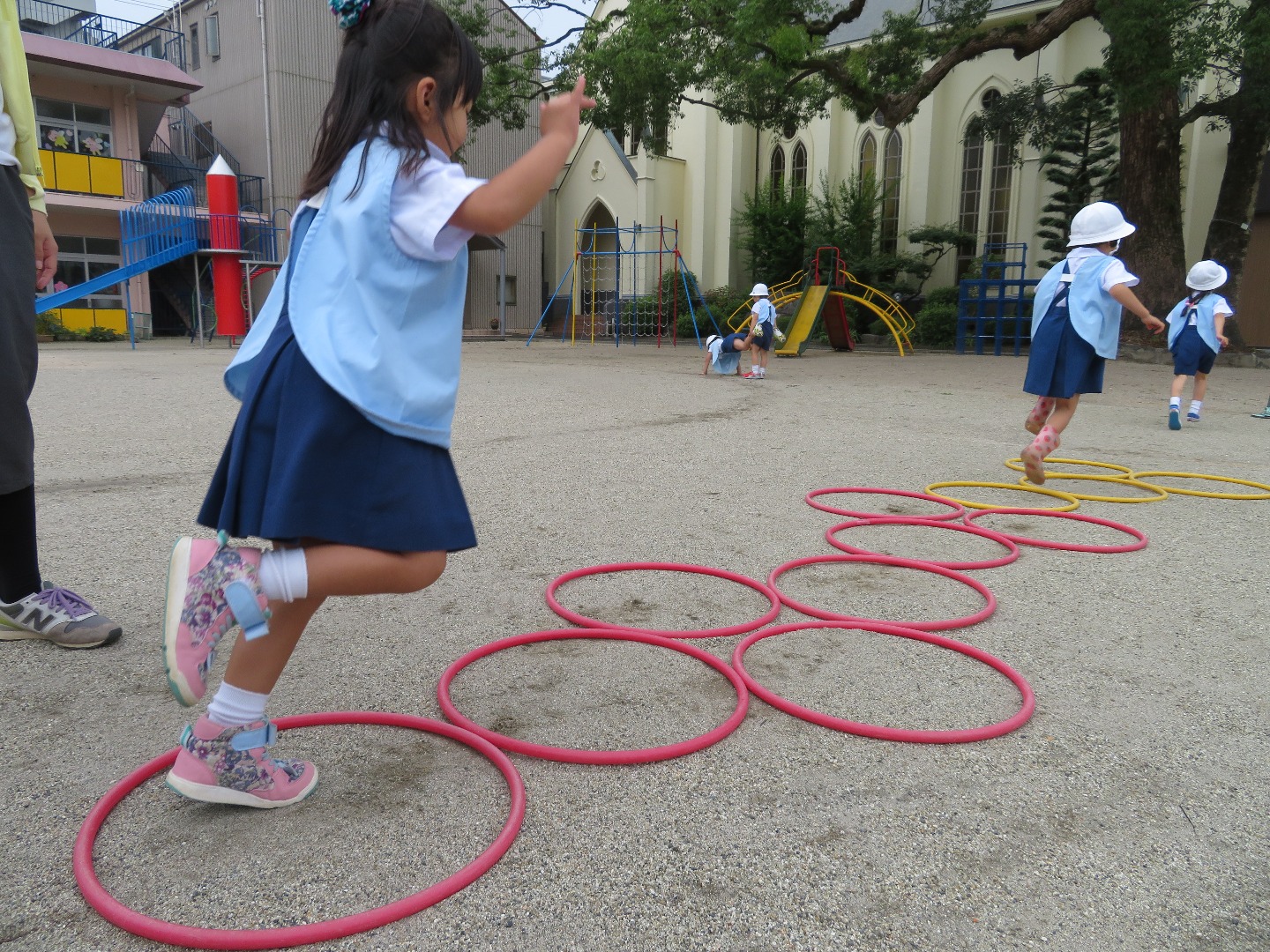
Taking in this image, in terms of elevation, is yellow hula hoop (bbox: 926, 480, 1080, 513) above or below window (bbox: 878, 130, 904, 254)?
below

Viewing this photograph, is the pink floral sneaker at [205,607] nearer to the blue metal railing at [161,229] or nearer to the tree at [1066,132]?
the blue metal railing at [161,229]

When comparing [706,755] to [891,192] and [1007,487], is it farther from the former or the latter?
[891,192]

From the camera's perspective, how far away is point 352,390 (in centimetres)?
180

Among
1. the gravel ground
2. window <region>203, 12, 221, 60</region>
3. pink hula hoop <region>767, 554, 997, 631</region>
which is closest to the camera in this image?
the gravel ground

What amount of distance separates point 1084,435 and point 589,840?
25.1 feet

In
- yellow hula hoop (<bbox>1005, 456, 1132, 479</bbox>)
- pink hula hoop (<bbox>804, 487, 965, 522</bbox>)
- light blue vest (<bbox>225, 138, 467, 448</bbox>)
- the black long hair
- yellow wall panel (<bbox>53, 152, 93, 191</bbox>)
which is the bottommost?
pink hula hoop (<bbox>804, 487, 965, 522</bbox>)

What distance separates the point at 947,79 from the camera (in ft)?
80.3

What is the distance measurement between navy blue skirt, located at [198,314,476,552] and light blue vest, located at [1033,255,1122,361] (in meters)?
5.04

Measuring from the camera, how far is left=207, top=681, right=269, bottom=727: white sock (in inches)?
76.5

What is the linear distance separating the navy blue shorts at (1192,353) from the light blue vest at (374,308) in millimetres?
8836

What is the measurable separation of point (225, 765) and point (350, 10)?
1605 mm

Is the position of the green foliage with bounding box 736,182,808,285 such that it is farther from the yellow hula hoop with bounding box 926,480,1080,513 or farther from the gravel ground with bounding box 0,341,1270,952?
the gravel ground with bounding box 0,341,1270,952

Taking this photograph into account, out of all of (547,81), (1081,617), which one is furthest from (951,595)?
(547,81)

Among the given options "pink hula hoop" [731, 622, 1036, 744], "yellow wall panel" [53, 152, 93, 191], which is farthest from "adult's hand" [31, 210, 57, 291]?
"yellow wall panel" [53, 152, 93, 191]
